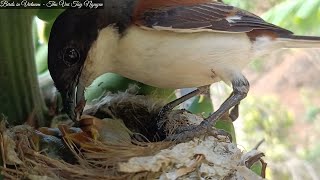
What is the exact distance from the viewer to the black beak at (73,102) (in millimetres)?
1291

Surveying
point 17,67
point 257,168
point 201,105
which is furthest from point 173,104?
point 17,67

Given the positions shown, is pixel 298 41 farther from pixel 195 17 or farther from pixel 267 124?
pixel 267 124

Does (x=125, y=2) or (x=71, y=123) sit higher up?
(x=125, y=2)

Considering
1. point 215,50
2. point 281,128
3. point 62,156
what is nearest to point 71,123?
point 62,156

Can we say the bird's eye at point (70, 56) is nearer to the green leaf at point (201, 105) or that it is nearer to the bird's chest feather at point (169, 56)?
the bird's chest feather at point (169, 56)

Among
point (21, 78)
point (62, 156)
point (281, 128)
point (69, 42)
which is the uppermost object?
point (69, 42)

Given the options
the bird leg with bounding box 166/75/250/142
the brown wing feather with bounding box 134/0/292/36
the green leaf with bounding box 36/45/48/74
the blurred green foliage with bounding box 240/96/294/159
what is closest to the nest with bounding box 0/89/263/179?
the bird leg with bounding box 166/75/250/142

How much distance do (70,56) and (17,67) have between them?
14 centimetres

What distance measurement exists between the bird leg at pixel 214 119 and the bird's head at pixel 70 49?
0.22 metres

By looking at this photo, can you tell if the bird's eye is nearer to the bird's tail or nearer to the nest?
the nest

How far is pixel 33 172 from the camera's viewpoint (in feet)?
3.72

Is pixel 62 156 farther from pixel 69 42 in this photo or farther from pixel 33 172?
pixel 69 42

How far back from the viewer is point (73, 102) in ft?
4.25

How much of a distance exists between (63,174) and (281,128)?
2.72 m
